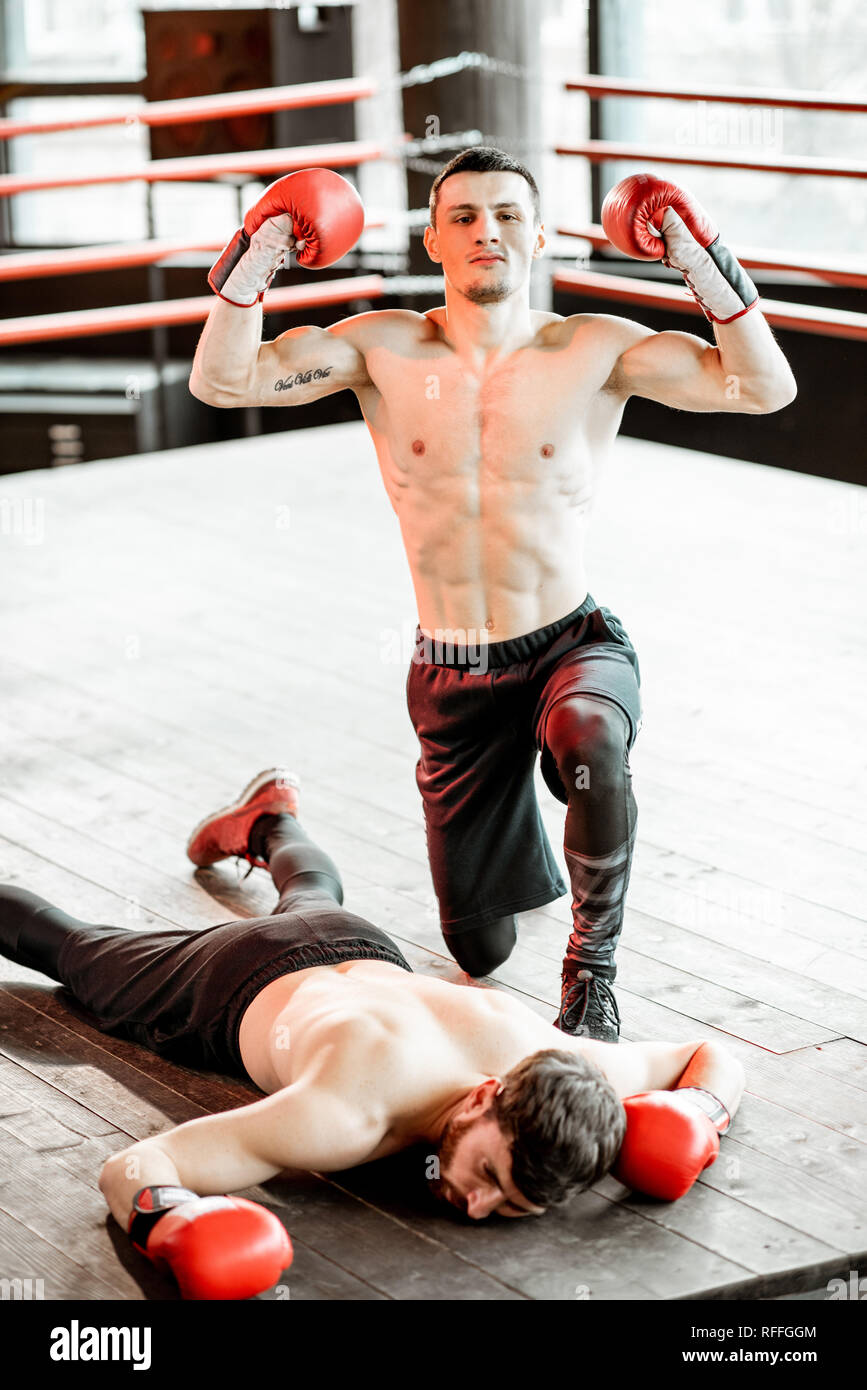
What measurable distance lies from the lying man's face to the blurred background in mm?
3297

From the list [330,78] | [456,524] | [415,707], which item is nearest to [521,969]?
[415,707]

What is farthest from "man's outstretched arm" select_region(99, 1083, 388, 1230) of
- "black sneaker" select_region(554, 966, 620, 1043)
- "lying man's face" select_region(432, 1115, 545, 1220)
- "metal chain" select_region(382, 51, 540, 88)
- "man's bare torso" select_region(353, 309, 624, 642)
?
"metal chain" select_region(382, 51, 540, 88)

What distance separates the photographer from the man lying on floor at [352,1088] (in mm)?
1726

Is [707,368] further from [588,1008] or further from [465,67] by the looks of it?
[465,67]

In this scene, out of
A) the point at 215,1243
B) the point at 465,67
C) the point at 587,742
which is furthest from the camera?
the point at 465,67

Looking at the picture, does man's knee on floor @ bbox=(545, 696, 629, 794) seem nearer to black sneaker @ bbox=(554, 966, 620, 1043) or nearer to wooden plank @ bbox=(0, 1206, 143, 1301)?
black sneaker @ bbox=(554, 966, 620, 1043)

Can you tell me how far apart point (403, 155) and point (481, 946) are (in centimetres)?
348

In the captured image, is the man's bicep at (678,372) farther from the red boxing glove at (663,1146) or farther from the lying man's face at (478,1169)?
the lying man's face at (478,1169)

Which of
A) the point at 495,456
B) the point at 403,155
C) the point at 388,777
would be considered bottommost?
the point at 388,777

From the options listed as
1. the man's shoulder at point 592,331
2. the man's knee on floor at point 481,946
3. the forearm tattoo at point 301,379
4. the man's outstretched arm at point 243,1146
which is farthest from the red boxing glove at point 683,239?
the man's outstretched arm at point 243,1146

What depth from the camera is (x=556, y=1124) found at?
171 centimetres

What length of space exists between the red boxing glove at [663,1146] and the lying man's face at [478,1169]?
0.42ft

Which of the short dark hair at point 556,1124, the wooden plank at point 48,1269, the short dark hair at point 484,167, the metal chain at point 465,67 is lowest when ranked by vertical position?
the wooden plank at point 48,1269

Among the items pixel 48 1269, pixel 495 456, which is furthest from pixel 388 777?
pixel 48 1269
